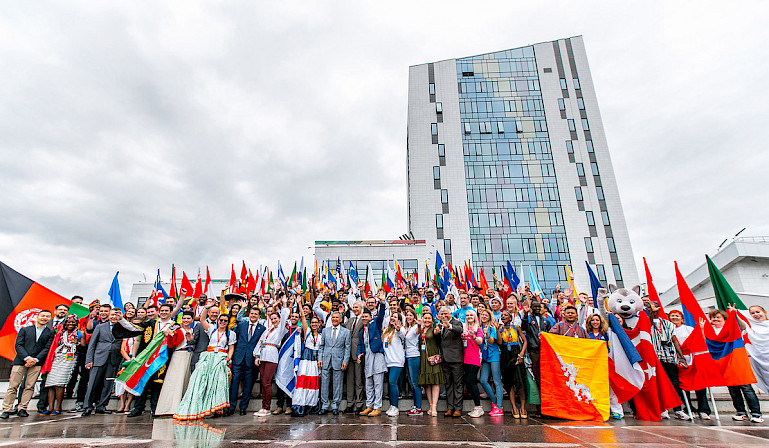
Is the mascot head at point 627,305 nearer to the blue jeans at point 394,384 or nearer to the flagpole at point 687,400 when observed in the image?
the flagpole at point 687,400

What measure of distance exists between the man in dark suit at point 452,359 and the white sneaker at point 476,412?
20 centimetres

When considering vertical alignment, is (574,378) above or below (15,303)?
below

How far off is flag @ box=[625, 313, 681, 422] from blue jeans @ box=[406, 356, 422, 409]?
11.6 feet

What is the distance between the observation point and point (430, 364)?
21.2 feet

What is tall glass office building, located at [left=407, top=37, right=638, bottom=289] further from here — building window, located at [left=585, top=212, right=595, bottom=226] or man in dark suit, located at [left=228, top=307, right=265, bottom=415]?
man in dark suit, located at [left=228, top=307, right=265, bottom=415]

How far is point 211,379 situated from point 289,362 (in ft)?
4.31

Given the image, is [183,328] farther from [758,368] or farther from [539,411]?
[758,368]

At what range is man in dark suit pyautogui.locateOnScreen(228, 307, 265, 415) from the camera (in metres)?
6.65

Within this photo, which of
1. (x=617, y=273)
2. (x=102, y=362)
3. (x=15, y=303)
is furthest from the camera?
(x=617, y=273)

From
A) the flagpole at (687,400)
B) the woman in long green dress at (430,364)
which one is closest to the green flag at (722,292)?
the flagpole at (687,400)

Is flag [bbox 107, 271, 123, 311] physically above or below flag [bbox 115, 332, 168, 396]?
above

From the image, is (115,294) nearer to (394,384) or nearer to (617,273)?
(394,384)

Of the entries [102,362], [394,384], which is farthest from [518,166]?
[102,362]

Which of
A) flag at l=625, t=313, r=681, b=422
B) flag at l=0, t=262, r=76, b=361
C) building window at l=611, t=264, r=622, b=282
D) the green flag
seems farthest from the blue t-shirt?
building window at l=611, t=264, r=622, b=282
